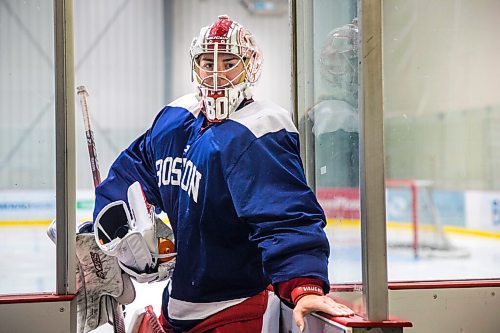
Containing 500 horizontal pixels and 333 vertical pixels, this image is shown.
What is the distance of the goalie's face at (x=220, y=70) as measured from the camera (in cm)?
196

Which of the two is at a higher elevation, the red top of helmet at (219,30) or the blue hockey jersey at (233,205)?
the red top of helmet at (219,30)

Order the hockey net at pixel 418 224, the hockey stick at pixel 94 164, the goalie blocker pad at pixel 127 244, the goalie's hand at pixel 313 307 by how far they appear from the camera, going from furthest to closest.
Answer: the hockey net at pixel 418 224, the hockey stick at pixel 94 164, the goalie blocker pad at pixel 127 244, the goalie's hand at pixel 313 307

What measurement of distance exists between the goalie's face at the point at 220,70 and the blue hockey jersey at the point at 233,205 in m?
0.08

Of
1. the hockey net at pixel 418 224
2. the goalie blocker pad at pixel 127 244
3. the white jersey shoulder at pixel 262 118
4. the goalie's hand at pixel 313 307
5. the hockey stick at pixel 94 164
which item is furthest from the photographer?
the hockey net at pixel 418 224

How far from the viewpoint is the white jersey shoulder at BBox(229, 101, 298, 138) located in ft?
6.26

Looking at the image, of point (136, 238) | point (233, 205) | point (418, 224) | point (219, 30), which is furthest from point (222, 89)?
point (418, 224)

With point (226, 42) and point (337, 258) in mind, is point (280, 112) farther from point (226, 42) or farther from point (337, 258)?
point (337, 258)

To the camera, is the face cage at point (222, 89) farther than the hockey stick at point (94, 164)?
No

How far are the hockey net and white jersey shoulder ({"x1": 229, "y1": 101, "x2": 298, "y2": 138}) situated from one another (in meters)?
5.72

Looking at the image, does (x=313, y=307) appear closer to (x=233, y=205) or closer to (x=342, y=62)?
(x=233, y=205)

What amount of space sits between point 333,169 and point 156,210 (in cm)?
62

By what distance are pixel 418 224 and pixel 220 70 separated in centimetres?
630

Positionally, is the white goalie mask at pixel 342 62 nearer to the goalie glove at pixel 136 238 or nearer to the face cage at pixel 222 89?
the face cage at pixel 222 89

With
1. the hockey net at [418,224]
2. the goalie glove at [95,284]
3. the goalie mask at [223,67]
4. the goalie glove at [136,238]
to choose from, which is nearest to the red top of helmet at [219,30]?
the goalie mask at [223,67]
